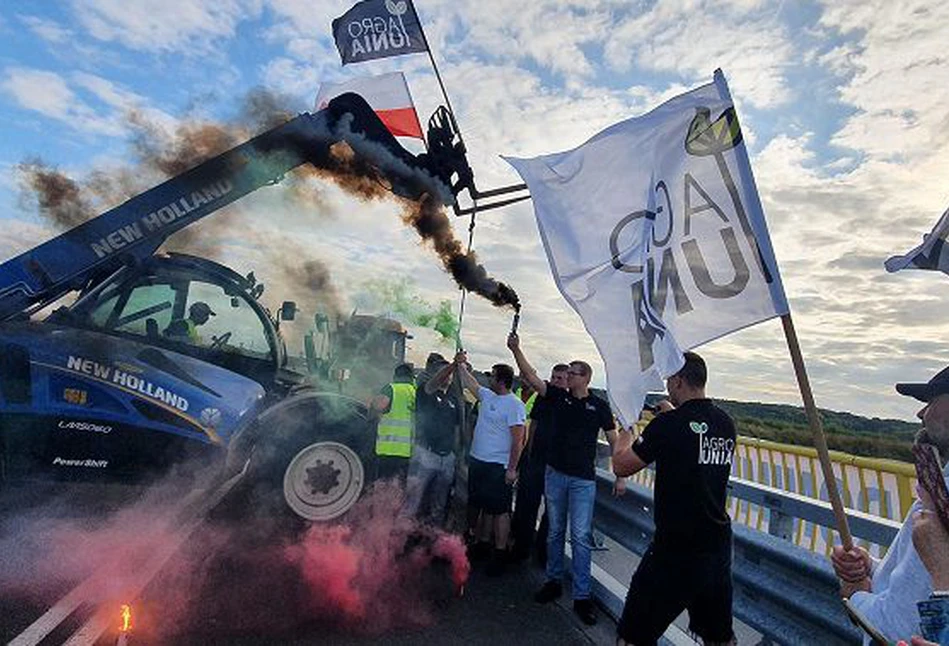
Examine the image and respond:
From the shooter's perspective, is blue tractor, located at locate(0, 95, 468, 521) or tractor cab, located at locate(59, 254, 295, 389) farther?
tractor cab, located at locate(59, 254, 295, 389)

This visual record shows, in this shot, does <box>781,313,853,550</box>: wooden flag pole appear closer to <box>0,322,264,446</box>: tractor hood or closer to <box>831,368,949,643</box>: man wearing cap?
<box>831,368,949,643</box>: man wearing cap

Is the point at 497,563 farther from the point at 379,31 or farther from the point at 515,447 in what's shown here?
the point at 379,31

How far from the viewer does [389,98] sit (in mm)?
9141

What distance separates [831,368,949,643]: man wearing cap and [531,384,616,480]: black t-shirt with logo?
3290 millimetres

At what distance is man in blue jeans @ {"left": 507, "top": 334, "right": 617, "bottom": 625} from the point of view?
5.53 m

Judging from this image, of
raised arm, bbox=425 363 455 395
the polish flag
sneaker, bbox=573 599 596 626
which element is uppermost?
the polish flag

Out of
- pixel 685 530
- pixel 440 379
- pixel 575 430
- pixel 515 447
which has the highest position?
pixel 440 379

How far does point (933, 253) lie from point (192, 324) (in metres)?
6.10

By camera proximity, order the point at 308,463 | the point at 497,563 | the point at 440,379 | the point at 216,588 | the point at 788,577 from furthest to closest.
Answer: the point at 440,379, the point at 308,463, the point at 497,563, the point at 216,588, the point at 788,577

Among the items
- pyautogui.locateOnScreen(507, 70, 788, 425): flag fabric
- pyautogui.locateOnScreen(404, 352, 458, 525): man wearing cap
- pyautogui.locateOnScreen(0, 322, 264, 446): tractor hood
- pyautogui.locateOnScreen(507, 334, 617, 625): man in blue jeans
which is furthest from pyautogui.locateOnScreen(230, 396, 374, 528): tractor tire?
pyautogui.locateOnScreen(507, 70, 788, 425): flag fabric

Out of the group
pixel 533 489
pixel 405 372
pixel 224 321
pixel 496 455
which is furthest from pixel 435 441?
pixel 224 321

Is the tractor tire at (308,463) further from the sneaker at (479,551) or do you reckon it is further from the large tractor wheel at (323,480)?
the sneaker at (479,551)

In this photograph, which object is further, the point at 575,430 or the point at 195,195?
the point at 195,195

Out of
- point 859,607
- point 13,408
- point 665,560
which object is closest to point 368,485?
point 13,408
